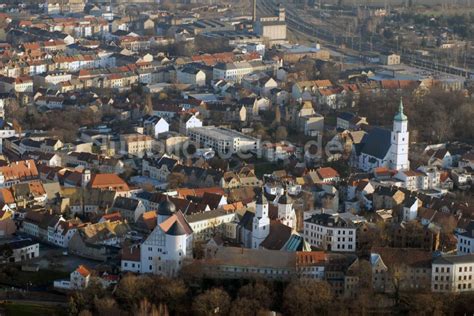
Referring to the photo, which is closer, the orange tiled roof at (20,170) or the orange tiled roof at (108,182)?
the orange tiled roof at (108,182)

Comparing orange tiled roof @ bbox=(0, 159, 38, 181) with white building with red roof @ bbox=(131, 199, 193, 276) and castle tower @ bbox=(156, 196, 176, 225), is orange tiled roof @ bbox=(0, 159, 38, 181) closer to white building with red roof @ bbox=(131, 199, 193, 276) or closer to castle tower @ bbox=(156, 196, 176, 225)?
castle tower @ bbox=(156, 196, 176, 225)

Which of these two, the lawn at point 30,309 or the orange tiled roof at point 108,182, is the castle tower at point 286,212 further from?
the lawn at point 30,309

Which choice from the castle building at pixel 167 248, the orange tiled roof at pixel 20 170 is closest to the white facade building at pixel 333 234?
the castle building at pixel 167 248

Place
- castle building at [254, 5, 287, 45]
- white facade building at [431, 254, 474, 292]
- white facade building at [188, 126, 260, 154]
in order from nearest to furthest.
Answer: white facade building at [431, 254, 474, 292] < white facade building at [188, 126, 260, 154] < castle building at [254, 5, 287, 45]

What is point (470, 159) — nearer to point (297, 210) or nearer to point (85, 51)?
point (297, 210)

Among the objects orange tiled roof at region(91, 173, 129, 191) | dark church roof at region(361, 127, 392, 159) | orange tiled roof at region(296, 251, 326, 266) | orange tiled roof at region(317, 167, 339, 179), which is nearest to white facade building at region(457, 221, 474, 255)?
orange tiled roof at region(296, 251, 326, 266)

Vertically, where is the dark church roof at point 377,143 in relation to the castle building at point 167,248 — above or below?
below
